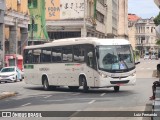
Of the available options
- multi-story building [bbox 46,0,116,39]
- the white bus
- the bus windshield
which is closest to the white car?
the white bus

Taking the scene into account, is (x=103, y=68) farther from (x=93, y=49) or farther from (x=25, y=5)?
(x=25, y=5)

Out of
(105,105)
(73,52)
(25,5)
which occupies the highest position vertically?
(25,5)

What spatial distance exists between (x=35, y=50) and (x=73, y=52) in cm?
489

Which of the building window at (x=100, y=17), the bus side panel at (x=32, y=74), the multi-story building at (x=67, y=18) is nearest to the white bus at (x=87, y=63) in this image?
the bus side panel at (x=32, y=74)

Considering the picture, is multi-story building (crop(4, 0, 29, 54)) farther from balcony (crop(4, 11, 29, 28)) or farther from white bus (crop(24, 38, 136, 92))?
white bus (crop(24, 38, 136, 92))

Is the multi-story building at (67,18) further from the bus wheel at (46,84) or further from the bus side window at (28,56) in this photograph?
the bus wheel at (46,84)

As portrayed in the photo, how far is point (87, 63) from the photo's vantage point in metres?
28.0

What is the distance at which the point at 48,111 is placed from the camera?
18.6 meters

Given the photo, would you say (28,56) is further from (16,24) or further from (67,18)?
(67,18)

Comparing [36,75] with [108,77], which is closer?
[108,77]

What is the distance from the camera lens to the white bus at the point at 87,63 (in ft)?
89.2

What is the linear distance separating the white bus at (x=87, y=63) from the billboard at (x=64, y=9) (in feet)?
134

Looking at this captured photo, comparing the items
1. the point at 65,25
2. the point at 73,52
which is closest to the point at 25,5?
the point at 65,25

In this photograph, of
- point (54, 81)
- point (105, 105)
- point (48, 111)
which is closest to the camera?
point (48, 111)
